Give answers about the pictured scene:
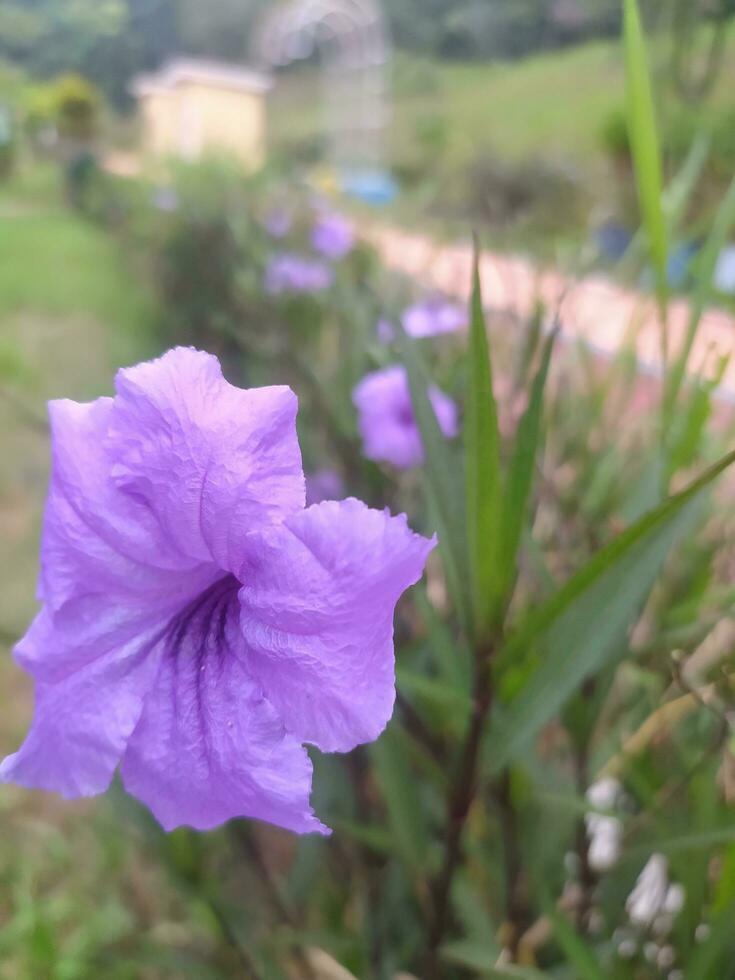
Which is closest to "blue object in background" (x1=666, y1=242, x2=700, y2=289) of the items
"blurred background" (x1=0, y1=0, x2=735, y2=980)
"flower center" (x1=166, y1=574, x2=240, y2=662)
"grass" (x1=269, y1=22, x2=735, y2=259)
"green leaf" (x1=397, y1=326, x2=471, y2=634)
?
"blurred background" (x1=0, y1=0, x2=735, y2=980)

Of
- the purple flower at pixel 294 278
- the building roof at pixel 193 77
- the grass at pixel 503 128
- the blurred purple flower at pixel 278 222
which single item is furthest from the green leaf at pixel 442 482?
the building roof at pixel 193 77

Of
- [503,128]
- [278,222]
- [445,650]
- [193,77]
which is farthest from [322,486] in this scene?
[503,128]

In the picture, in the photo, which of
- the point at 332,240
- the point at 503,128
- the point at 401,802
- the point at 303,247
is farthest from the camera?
the point at 503,128

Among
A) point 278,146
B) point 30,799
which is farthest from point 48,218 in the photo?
point 30,799

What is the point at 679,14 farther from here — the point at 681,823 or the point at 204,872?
the point at 204,872

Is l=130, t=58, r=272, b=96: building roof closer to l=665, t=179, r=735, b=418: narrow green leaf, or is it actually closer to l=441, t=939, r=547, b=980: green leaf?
l=665, t=179, r=735, b=418: narrow green leaf

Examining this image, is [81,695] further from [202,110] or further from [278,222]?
[202,110]
